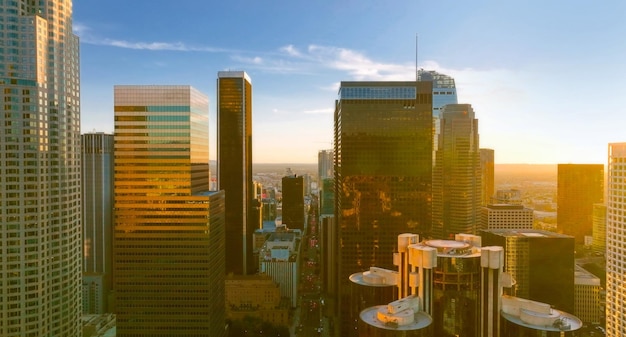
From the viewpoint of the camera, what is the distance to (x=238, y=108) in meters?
Answer: 187

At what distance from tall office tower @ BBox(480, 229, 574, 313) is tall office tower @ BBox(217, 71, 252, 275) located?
104 meters

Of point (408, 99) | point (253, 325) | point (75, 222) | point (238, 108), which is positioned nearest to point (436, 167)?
point (408, 99)

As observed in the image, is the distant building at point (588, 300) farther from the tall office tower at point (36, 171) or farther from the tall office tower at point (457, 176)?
the tall office tower at point (36, 171)

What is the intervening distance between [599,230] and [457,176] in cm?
6888

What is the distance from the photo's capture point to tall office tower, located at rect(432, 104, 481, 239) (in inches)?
6993

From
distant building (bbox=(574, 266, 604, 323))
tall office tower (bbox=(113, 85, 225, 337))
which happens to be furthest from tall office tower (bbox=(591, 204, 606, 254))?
tall office tower (bbox=(113, 85, 225, 337))

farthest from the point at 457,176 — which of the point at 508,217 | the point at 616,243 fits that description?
the point at 616,243

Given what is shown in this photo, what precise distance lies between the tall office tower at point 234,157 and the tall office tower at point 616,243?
14386 cm

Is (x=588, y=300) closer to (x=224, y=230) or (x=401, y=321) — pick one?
(x=401, y=321)

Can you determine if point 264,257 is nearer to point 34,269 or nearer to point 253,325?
point 253,325

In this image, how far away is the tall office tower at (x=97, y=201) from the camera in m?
158

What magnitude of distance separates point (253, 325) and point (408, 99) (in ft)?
242

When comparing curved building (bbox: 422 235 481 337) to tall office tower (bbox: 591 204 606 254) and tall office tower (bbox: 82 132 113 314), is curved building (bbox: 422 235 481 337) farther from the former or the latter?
tall office tower (bbox: 591 204 606 254)

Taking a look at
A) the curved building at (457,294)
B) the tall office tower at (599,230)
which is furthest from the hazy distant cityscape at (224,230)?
the tall office tower at (599,230)
